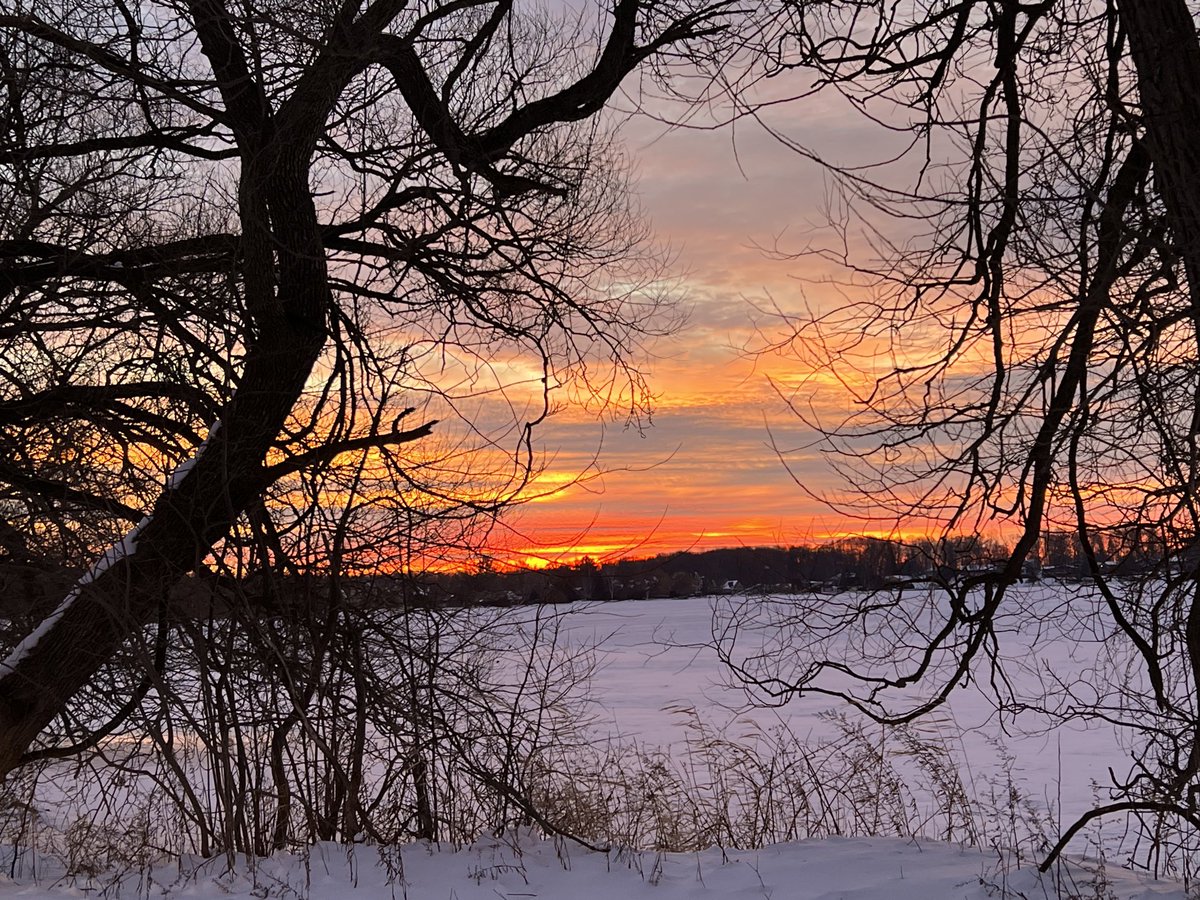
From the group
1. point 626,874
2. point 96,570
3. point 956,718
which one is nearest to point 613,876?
point 626,874

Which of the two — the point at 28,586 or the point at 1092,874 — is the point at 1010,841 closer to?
the point at 1092,874

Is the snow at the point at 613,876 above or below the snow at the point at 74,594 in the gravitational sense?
below

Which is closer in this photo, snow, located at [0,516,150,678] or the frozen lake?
snow, located at [0,516,150,678]

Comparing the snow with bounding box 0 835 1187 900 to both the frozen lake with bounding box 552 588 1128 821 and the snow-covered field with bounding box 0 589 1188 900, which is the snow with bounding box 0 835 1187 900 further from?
the frozen lake with bounding box 552 588 1128 821

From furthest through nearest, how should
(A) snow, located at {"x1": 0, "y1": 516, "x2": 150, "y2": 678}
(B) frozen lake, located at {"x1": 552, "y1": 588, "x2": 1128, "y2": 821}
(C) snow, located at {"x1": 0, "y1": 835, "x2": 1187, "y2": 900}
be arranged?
(B) frozen lake, located at {"x1": 552, "y1": 588, "x2": 1128, "y2": 821}
(A) snow, located at {"x1": 0, "y1": 516, "x2": 150, "y2": 678}
(C) snow, located at {"x1": 0, "y1": 835, "x2": 1187, "y2": 900}

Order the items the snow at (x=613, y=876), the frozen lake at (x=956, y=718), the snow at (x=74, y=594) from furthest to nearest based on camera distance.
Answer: the frozen lake at (x=956, y=718)
the snow at (x=74, y=594)
the snow at (x=613, y=876)

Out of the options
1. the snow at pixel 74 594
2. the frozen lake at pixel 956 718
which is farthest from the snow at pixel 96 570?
the frozen lake at pixel 956 718

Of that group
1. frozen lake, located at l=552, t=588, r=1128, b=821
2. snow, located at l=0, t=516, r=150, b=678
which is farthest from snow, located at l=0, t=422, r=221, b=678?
frozen lake, located at l=552, t=588, r=1128, b=821

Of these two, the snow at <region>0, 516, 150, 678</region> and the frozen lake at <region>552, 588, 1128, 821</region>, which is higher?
the snow at <region>0, 516, 150, 678</region>

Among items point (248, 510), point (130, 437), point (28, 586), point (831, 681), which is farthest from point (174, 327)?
point (831, 681)

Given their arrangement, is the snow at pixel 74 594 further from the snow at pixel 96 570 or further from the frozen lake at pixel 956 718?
the frozen lake at pixel 956 718

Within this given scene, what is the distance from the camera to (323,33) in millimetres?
4223

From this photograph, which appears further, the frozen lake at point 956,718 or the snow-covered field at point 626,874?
the frozen lake at point 956,718

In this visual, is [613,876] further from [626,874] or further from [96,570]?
[96,570]
